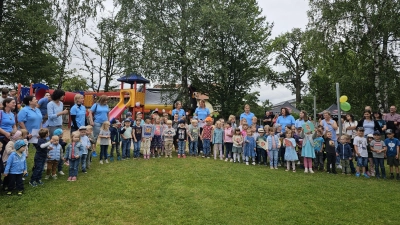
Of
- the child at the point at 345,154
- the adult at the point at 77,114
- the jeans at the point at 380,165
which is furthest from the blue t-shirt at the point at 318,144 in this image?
the adult at the point at 77,114

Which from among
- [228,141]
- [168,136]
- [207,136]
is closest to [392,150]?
[228,141]

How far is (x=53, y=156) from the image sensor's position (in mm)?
6004

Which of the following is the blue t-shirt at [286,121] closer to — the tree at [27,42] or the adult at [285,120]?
the adult at [285,120]

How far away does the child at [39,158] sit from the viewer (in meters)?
5.61

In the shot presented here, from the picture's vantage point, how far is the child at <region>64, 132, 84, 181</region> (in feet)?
20.1

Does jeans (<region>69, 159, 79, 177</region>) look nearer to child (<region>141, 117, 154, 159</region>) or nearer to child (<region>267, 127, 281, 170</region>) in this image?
child (<region>141, 117, 154, 159</region>)

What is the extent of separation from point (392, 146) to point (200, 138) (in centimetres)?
588

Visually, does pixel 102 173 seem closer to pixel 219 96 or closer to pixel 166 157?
pixel 166 157

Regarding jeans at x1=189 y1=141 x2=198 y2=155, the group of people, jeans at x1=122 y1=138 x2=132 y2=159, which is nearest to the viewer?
the group of people

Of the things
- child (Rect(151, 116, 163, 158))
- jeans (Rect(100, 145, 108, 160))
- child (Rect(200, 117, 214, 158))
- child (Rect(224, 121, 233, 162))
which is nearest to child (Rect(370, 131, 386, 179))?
child (Rect(224, 121, 233, 162))

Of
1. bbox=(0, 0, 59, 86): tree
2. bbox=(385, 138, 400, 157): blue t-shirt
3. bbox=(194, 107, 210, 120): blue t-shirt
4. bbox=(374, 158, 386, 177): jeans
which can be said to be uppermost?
bbox=(0, 0, 59, 86): tree

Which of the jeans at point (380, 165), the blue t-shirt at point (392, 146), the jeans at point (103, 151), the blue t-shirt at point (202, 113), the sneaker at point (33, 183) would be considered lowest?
the sneaker at point (33, 183)

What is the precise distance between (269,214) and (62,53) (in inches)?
680

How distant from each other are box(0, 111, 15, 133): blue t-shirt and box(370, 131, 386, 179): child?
361 inches
